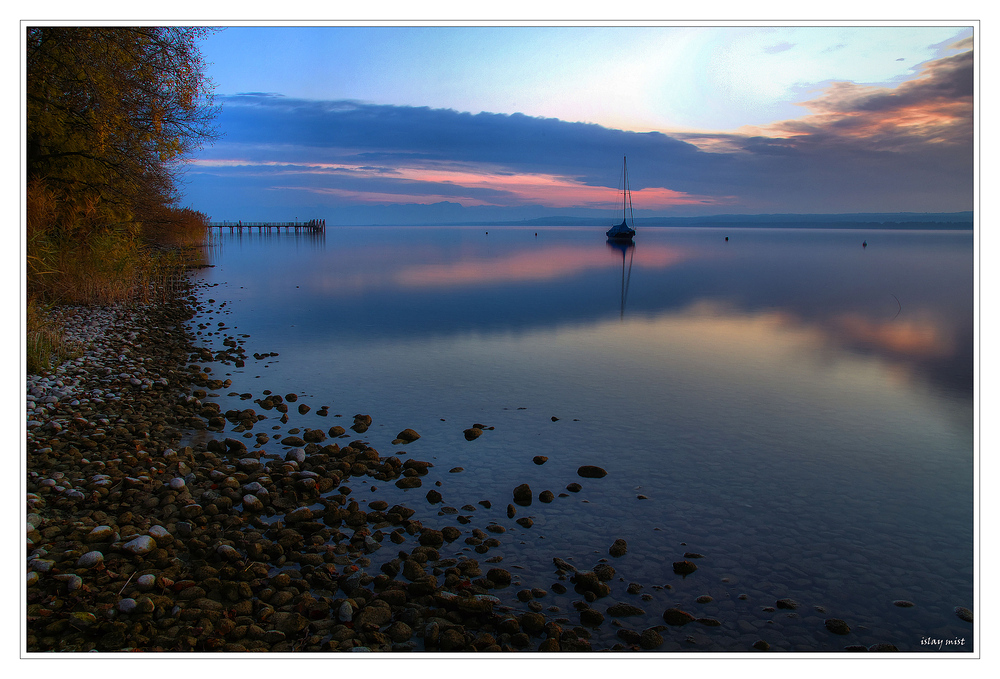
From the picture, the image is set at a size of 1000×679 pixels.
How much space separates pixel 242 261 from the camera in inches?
1945

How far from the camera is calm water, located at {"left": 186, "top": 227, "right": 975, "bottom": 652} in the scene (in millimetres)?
5621

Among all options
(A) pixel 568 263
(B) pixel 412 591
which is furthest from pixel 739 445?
(A) pixel 568 263

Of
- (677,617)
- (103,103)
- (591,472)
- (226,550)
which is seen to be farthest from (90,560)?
(103,103)

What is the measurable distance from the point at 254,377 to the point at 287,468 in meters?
5.70

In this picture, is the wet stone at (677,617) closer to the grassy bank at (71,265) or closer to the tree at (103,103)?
the grassy bank at (71,265)

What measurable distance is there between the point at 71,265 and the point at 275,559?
15.4 meters

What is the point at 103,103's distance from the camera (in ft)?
42.5

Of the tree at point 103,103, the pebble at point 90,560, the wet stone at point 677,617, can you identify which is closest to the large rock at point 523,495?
the wet stone at point 677,617

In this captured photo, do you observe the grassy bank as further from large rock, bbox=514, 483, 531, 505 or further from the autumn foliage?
large rock, bbox=514, 483, 531, 505

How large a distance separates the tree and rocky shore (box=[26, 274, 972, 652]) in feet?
23.5

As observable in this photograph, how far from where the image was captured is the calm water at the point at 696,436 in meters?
5.62

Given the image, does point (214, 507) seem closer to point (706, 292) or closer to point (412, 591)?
point (412, 591)

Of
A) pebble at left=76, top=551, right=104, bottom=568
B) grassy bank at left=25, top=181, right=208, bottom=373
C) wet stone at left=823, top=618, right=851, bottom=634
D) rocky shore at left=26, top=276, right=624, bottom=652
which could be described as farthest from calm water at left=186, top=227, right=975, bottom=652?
grassy bank at left=25, top=181, right=208, bottom=373

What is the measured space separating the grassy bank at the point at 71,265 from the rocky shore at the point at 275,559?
2120mm
